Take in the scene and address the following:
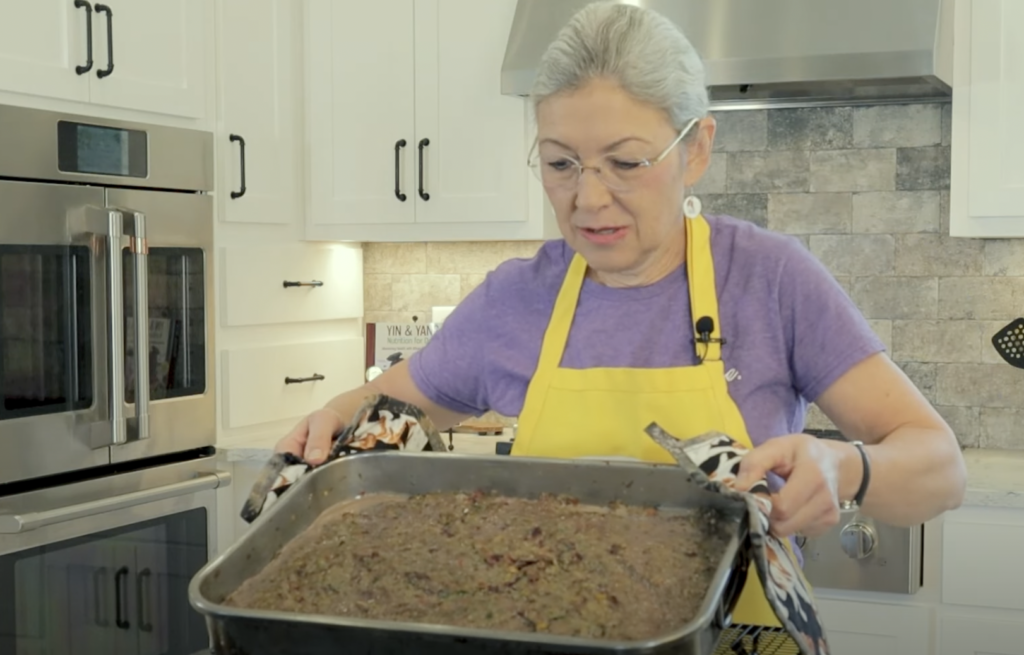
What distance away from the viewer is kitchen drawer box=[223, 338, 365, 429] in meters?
2.99

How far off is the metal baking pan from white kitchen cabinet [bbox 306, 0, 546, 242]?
1.70 metres


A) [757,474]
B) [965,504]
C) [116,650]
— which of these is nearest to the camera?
[757,474]

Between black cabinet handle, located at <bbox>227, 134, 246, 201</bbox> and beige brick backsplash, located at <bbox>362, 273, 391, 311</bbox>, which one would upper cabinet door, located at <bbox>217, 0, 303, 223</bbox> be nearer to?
black cabinet handle, located at <bbox>227, 134, 246, 201</bbox>

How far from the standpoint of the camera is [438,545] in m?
1.11

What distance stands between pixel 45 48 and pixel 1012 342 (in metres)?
2.32

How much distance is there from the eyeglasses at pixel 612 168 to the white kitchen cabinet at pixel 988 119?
1432 millimetres

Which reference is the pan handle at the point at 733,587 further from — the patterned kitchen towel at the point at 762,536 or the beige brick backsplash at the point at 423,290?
the beige brick backsplash at the point at 423,290

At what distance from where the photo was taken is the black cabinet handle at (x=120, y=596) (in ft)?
8.70

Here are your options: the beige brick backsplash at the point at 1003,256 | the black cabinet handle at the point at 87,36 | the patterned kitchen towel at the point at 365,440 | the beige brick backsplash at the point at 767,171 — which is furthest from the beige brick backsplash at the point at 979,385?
the black cabinet handle at the point at 87,36

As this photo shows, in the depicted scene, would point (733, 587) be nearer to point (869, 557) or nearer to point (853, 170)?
point (869, 557)

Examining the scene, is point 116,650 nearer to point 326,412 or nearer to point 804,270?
point 326,412

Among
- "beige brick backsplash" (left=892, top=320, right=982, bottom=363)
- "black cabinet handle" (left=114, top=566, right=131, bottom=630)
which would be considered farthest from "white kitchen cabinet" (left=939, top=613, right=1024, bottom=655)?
"black cabinet handle" (left=114, top=566, right=131, bottom=630)

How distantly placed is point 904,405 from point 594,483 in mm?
364

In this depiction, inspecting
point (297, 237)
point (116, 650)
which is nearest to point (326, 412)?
point (116, 650)
